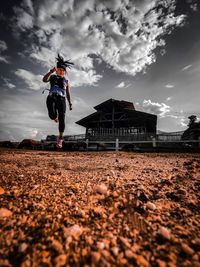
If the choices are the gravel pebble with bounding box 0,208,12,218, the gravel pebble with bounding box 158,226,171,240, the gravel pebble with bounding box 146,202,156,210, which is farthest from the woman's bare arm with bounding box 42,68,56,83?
the gravel pebble with bounding box 158,226,171,240

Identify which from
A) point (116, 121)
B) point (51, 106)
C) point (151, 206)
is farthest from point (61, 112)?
point (116, 121)

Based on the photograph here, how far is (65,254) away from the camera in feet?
2.66

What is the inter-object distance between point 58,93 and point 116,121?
61.6 feet

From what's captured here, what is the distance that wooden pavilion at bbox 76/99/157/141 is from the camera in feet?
67.8

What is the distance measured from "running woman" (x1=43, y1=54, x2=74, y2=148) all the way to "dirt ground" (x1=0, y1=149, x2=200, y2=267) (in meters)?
3.26

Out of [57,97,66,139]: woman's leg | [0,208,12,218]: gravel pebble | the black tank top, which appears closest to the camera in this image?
[0,208,12,218]: gravel pebble

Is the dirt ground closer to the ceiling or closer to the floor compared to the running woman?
closer to the floor

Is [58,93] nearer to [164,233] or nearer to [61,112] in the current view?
[61,112]

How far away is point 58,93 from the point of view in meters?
4.70

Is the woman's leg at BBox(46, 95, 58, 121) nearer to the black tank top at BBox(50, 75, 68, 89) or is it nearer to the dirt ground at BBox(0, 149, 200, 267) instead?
the black tank top at BBox(50, 75, 68, 89)

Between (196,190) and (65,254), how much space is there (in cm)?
146

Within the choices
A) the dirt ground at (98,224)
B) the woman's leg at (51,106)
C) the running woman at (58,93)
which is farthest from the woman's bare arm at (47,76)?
the dirt ground at (98,224)

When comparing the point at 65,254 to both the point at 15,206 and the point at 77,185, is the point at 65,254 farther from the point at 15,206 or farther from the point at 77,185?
the point at 77,185

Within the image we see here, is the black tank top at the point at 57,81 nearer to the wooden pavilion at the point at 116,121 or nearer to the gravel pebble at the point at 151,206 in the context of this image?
the gravel pebble at the point at 151,206
